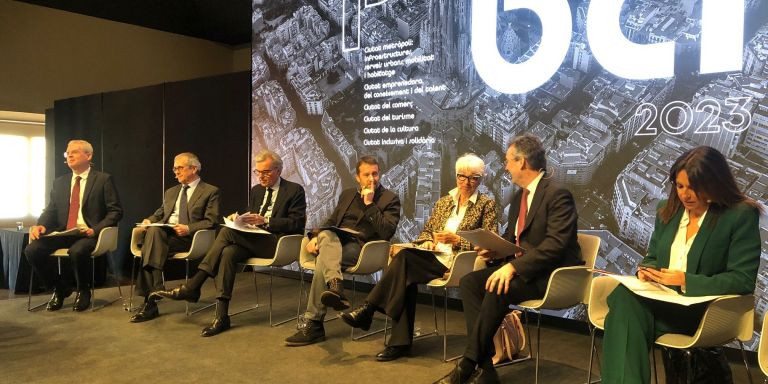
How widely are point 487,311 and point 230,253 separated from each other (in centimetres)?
219

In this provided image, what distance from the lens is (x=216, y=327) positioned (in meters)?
4.38

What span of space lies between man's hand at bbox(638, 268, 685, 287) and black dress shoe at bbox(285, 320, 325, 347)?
2.29 metres

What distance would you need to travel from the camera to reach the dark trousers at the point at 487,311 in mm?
3016

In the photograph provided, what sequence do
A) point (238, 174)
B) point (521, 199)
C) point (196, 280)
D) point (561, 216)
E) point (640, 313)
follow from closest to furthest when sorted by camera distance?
point (640, 313) < point (561, 216) < point (521, 199) < point (196, 280) < point (238, 174)

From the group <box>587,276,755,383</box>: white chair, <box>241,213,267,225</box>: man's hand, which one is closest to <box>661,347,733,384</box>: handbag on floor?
<box>587,276,755,383</box>: white chair

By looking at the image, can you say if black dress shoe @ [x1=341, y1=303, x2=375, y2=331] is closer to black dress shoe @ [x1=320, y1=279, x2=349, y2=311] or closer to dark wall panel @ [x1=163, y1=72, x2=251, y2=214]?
black dress shoe @ [x1=320, y1=279, x2=349, y2=311]

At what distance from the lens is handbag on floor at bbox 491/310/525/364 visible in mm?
3643

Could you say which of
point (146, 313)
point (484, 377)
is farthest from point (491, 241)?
point (146, 313)

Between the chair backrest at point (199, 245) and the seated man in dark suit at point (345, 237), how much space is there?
89 cm

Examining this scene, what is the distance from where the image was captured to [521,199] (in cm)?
342

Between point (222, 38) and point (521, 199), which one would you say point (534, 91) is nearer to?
point (521, 199)

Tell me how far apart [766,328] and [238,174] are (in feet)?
18.7

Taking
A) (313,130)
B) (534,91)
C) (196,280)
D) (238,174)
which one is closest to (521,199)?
(534,91)

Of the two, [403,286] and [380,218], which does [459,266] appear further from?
[380,218]
